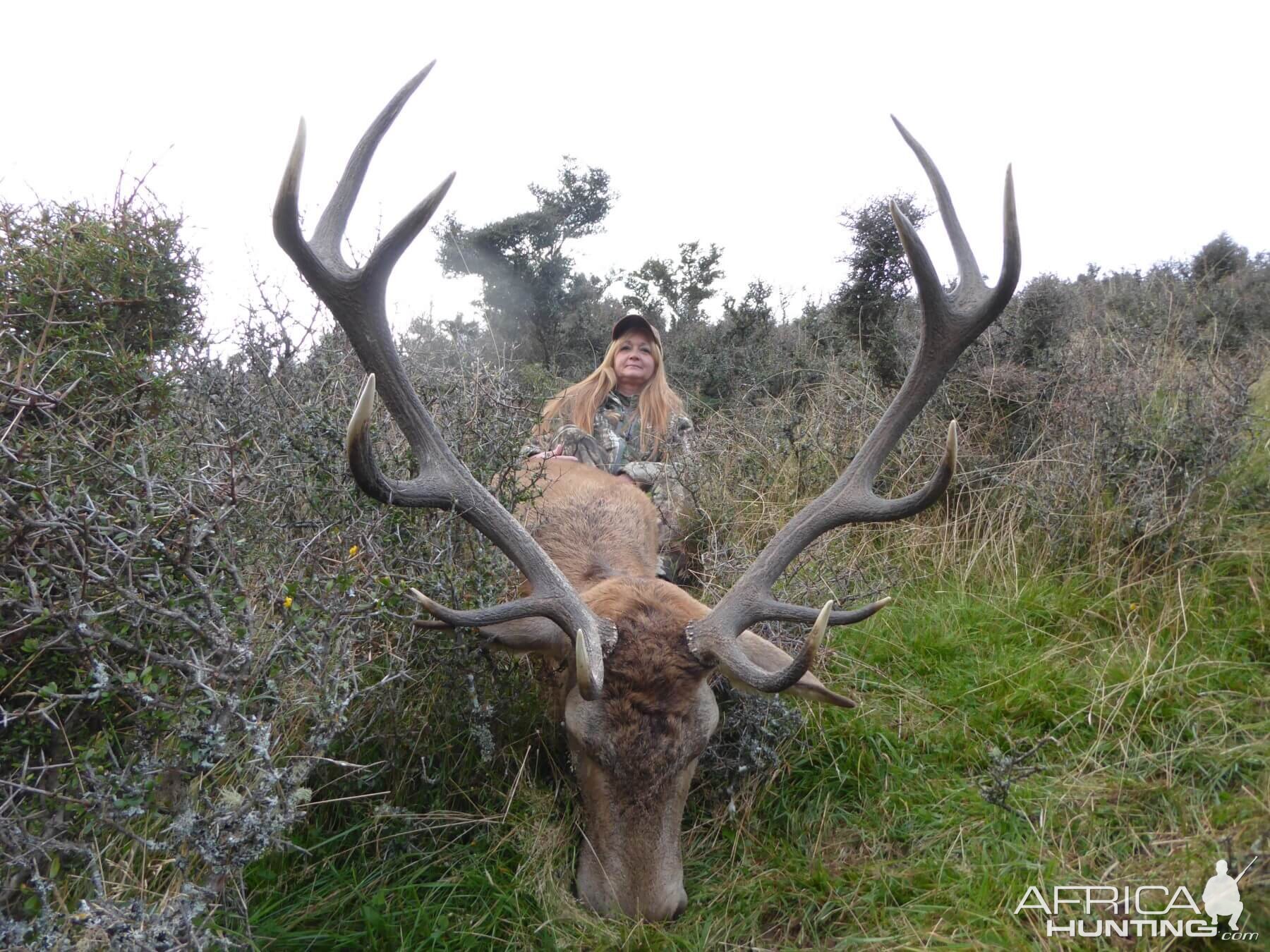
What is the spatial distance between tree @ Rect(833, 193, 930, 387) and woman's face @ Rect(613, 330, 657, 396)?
2625 millimetres

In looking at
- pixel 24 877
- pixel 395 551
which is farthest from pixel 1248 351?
pixel 24 877

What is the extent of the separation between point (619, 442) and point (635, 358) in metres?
0.72

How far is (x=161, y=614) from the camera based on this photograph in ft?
6.77

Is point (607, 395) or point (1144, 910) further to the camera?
point (607, 395)

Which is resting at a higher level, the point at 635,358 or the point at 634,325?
the point at 634,325

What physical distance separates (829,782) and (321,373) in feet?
10.5

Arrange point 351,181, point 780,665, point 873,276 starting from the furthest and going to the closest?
point 873,276 → point 780,665 → point 351,181

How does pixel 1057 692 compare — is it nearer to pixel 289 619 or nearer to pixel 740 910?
pixel 740 910

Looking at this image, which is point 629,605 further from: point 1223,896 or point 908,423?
point 1223,896

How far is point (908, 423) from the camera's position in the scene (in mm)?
3365

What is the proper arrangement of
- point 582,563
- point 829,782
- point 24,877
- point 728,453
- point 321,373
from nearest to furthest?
point 24,877, point 829,782, point 582,563, point 321,373, point 728,453

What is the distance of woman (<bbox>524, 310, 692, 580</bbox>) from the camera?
596 centimetres

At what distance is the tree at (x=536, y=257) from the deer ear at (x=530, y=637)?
13088 millimetres

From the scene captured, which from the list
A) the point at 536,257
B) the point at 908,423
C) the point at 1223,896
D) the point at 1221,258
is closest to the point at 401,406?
the point at 908,423
